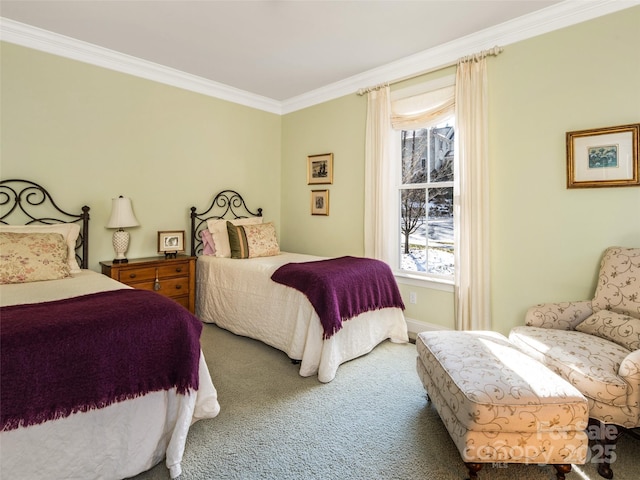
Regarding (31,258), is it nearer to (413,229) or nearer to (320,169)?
(320,169)

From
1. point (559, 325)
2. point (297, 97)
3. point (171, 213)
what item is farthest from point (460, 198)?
point (171, 213)

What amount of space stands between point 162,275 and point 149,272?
13cm

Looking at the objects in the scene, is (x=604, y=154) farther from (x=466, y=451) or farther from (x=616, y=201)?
(x=466, y=451)

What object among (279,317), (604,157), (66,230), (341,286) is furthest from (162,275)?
(604,157)

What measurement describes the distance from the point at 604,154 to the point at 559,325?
1.27m

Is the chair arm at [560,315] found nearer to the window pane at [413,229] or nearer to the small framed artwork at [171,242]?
the window pane at [413,229]

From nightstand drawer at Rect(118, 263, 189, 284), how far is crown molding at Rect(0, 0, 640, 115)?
6.60 ft

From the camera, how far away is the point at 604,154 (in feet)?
7.70

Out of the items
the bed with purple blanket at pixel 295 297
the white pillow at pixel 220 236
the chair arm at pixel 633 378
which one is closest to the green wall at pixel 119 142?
the white pillow at pixel 220 236

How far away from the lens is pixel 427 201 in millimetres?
3438

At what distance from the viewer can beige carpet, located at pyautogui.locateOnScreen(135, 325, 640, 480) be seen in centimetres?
157

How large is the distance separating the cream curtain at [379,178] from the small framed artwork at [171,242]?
2.08 meters

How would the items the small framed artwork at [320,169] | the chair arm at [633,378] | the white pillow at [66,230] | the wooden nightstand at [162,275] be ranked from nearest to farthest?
the chair arm at [633,378], the white pillow at [66,230], the wooden nightstand at [162,275], the small framed artwork at [320,169]

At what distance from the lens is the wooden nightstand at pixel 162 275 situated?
3.04 m
